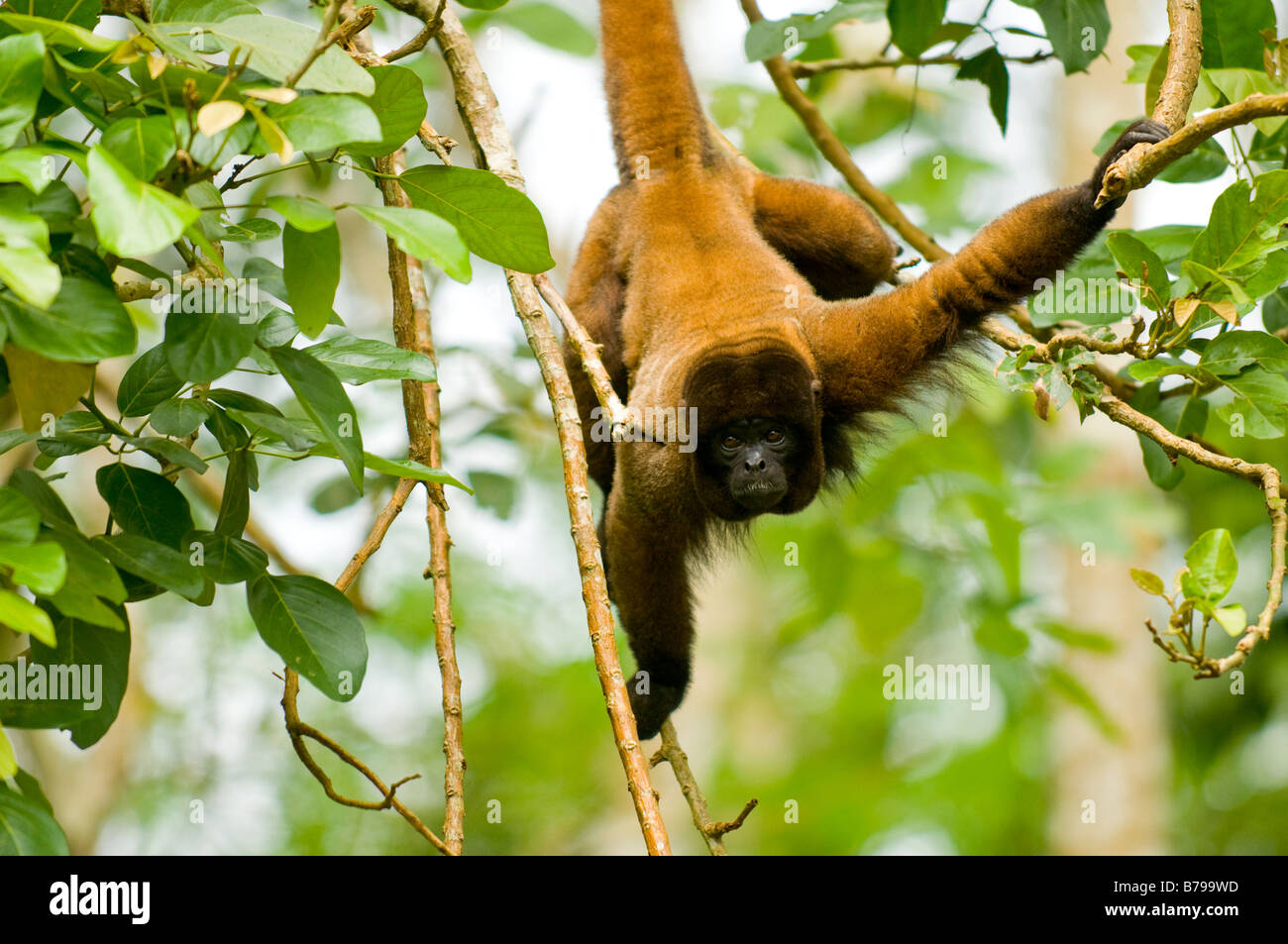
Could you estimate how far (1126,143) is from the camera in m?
3.51

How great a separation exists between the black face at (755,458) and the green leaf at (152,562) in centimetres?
236

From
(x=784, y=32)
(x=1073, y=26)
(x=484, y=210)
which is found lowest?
(x=484, y=210)

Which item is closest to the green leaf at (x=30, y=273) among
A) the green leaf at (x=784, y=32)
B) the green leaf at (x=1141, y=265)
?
the green leaf at (x=1141, y=265)

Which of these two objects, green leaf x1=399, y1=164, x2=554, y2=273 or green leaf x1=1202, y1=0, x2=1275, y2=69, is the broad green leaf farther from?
green leaf x1=399, y1=164, x2=554, y2=273

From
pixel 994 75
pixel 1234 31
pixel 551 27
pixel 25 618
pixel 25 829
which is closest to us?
pixel 25 618

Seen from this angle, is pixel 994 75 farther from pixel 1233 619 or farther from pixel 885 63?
pixel 1233 619

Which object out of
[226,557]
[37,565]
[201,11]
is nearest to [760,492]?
[226,557]

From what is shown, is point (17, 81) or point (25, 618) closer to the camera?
point (25, 618)

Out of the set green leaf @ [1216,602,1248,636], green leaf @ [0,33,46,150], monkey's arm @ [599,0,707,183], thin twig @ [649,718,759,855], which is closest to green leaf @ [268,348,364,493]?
green leaf @ [0,33,46,150]

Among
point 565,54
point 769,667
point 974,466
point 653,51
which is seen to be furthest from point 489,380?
point 769,667

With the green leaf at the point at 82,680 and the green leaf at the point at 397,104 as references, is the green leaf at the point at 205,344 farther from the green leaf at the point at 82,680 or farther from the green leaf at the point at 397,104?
the green leaf at the point at 82,680

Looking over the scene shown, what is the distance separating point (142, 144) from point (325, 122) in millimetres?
351

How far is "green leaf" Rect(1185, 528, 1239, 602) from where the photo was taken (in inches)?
123

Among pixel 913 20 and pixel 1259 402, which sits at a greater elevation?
pixel 913 20
